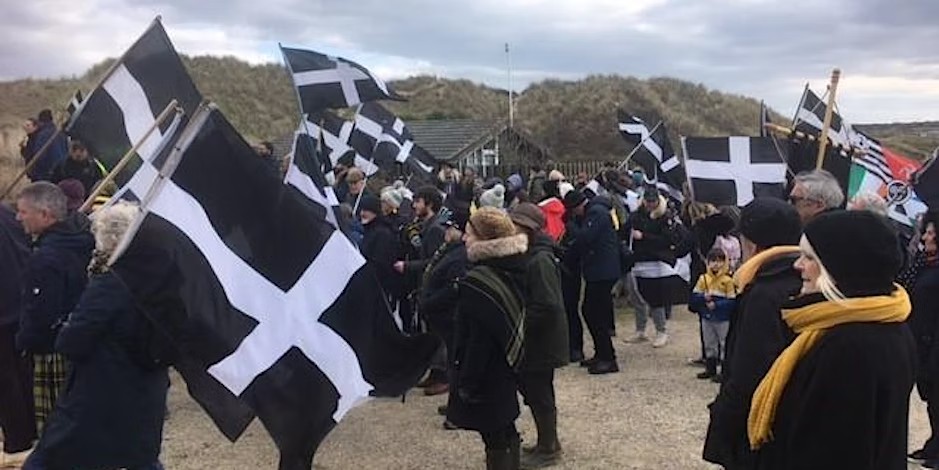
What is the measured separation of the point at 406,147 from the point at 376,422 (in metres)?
7.42

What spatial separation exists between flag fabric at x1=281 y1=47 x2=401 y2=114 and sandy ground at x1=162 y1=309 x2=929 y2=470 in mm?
3025

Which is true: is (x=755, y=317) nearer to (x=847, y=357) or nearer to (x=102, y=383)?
(x=847, y=357)

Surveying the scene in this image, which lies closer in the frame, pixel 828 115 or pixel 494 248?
pixel 494 248

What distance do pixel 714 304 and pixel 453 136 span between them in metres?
20.5

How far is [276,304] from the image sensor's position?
4520mm

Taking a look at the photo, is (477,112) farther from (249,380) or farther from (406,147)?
(249,380)

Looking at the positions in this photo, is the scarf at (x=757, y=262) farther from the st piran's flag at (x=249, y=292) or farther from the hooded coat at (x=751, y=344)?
the st piran's flag at (x=249, y=292)

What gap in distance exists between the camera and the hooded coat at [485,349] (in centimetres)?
536

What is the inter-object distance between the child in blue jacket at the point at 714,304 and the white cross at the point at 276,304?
16.0 feet

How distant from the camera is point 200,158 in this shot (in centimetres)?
426

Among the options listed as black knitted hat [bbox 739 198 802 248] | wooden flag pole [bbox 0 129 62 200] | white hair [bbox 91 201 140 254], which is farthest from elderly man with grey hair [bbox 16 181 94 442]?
black knitted hat [bbox 739 198 802 248]

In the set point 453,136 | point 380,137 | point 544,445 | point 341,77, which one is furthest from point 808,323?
point 453,136

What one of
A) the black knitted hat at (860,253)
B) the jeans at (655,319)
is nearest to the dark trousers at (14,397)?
the black knitted hat at (860,253)

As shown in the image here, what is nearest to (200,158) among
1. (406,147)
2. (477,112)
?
(406,147)
